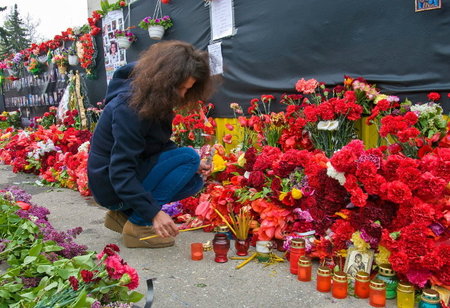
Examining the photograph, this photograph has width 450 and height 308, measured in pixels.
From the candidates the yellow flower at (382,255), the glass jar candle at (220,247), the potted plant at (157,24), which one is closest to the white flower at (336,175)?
the yellow flower at (382,255)

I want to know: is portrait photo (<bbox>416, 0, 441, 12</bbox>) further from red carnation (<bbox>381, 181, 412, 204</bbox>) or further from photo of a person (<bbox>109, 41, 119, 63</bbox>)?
photo of a person (<bbox>109, 41, 119, 63</bbox>)

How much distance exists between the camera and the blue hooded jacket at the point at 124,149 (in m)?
2.36

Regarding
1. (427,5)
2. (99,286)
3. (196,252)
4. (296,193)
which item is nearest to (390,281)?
(296,193)

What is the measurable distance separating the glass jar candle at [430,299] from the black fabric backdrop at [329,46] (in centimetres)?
158

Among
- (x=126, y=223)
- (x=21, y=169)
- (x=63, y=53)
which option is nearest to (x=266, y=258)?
(x=126, y=223)

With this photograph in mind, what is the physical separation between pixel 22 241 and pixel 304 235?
157 cm

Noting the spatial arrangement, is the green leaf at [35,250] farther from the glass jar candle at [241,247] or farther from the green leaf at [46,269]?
the glass jar candle at [241,247]

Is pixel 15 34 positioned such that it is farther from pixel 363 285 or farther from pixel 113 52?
pixel 363 285

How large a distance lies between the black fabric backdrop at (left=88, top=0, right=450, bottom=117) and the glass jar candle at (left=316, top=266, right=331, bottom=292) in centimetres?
160

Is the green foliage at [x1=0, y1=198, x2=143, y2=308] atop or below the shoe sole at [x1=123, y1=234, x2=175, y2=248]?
atop

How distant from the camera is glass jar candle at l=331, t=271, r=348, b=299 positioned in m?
2.07

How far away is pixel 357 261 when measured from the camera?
2.23m

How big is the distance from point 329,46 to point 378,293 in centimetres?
231

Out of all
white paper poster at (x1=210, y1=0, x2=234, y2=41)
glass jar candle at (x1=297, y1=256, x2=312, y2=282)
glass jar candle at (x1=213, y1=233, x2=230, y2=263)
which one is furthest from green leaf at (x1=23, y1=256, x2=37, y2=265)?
white paper poster at (x1=210, y1=0, x2=234, y2=41)
